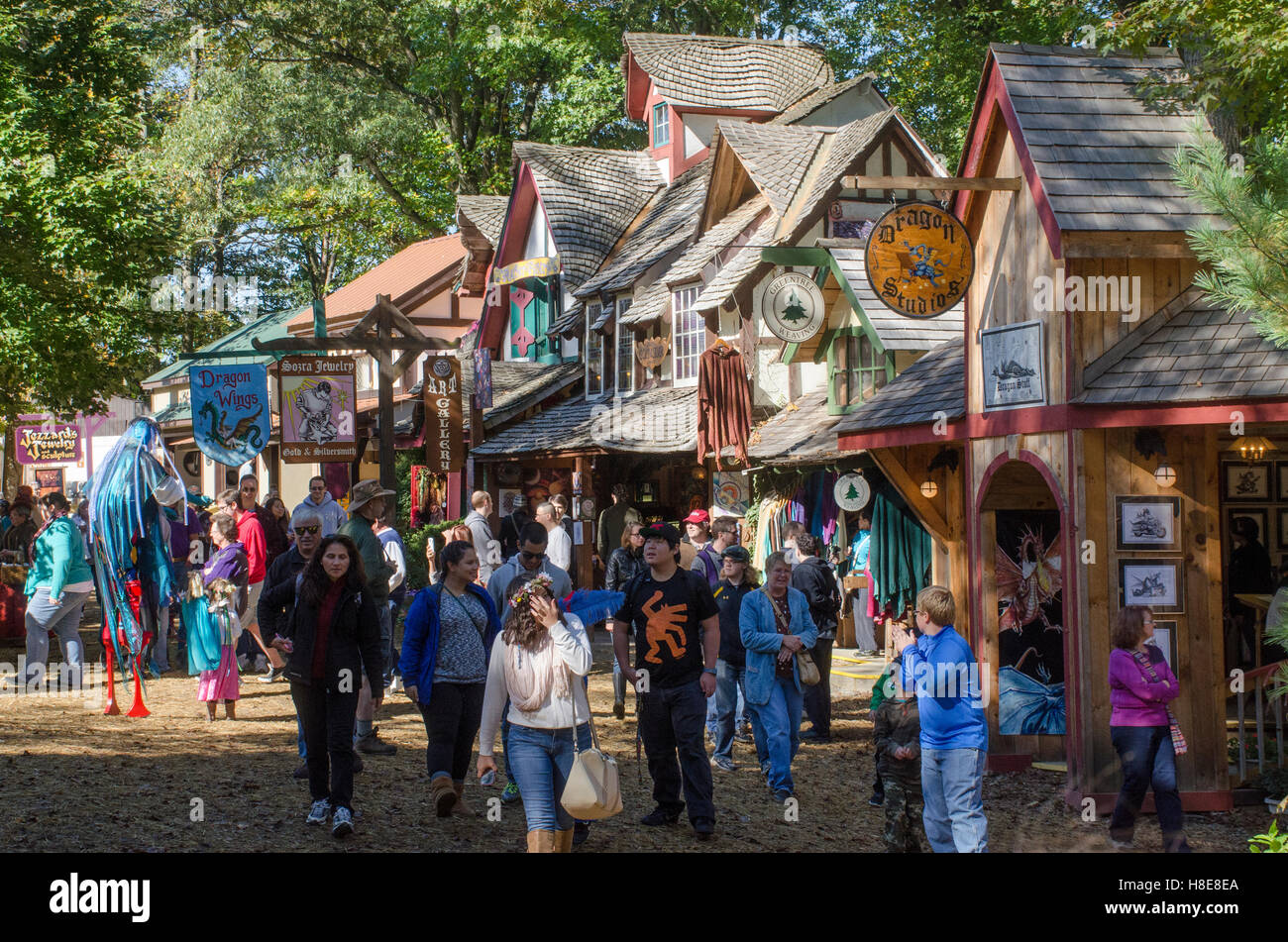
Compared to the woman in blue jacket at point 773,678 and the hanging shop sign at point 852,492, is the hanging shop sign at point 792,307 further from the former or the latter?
the woman in blue jacket at point 773,678

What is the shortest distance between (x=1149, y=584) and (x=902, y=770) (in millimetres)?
3214

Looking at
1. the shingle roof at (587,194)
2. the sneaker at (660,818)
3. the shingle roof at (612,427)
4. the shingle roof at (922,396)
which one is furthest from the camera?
the shingle roof at (587,194)

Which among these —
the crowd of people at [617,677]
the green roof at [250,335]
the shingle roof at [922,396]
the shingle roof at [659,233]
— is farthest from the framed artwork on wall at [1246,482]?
the green roof at [250,335]

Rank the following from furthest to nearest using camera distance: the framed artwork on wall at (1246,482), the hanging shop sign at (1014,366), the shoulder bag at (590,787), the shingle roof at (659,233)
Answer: the shingle roof at (659,233)
the framed artwork on wall at (1246,482)
the hanging shop sign at (1014,366)
the shoulder bag at (590,787)

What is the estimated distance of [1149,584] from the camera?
10234mm

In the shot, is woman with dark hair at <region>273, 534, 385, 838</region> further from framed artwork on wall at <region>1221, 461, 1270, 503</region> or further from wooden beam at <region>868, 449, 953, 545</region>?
framed artwork on wall at <region>1221, 461, 1270, 503</region>

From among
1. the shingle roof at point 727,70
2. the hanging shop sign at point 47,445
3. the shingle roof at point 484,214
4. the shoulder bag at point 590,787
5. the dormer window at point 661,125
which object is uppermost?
the shingle roof at point 727,70

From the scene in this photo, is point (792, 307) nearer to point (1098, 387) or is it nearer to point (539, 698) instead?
point (1098, 387)

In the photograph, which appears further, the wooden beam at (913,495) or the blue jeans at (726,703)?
the wooden beam at (913,495)

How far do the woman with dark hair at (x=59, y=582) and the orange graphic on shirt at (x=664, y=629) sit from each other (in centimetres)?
694

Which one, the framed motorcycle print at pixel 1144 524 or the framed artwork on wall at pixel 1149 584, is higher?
the framed motorcycle print at pixel 1144 524

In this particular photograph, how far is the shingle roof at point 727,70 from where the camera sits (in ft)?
101
